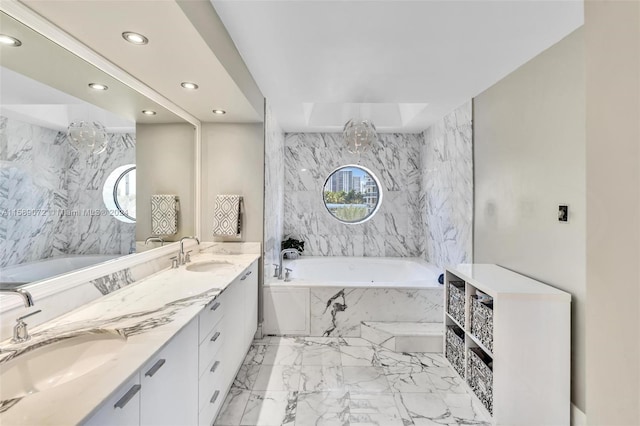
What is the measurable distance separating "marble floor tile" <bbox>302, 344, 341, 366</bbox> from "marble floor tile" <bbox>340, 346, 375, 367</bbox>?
0.21 ft

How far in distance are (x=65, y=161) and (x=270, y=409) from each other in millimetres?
1945

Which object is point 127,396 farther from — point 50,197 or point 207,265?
point 207,265

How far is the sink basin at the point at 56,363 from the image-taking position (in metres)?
0.91

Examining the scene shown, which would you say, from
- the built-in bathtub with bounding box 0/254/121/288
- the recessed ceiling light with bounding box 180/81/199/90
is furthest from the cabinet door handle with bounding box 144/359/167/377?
the recessed ceiling light with bounding box 180/81/199/90

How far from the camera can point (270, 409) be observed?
1.97 meters

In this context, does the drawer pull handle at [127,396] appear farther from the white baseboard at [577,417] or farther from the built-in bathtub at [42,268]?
the white baseboard at [577,417]

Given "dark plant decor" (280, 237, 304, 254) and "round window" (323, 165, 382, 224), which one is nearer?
"dark plant decor" (280, 237, 304, 254)

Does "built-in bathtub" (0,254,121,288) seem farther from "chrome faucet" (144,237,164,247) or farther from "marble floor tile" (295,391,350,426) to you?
"marble floor tile" (295,391,350,426)

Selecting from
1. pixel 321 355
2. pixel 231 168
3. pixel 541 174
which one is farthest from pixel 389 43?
pixel 321 355

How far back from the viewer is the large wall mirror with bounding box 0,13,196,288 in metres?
1.21

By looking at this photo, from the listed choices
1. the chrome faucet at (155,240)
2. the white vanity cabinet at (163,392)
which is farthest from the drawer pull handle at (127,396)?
the chrome faucet at (155,240)

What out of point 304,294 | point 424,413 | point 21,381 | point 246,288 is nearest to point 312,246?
point 304,294

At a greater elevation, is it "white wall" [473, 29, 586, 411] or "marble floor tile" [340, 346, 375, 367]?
"white wall" [473, 29, 586, 411]

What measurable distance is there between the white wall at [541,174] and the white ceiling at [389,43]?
0.63ft
